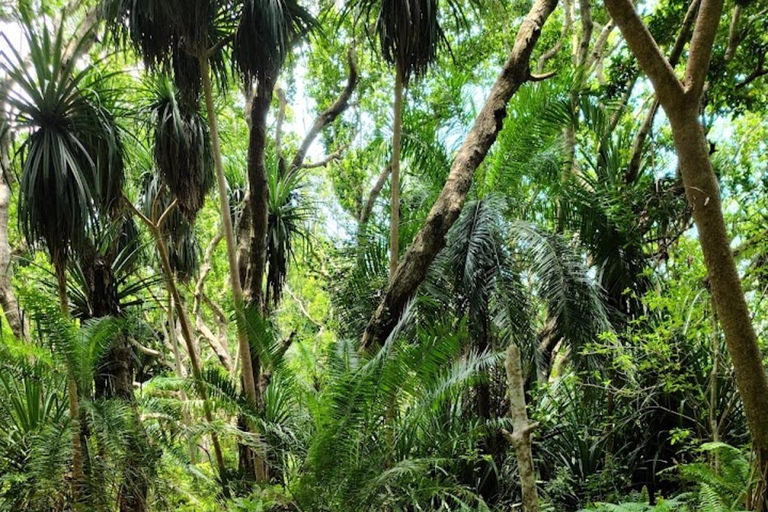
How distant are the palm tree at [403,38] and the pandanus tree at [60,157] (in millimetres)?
2210

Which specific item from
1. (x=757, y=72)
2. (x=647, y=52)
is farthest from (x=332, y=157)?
(x=647, y=52)

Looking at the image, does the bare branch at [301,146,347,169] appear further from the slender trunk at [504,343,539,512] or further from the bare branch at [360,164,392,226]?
the slender trunk at [504,343,539,512]

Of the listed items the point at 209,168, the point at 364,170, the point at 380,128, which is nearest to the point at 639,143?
the point at 380,128

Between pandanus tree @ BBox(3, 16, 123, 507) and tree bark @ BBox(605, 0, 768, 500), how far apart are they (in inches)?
138

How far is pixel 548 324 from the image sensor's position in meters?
6.16

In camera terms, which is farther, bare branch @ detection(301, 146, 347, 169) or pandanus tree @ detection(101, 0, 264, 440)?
bare branch @ detection(301, 146, 347, 169)

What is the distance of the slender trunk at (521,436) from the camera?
9.11 ft

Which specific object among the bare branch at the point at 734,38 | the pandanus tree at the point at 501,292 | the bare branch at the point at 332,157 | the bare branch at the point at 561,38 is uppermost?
the bare branch at the point at 561,38

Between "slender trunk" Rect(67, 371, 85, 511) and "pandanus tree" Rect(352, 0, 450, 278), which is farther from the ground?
"pandanus tree" Rect(352, 0, 450, 278)

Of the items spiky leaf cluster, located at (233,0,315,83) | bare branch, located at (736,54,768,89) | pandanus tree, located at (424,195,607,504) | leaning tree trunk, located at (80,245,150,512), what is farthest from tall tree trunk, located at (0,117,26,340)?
bare branch, located at (736,54,768,89)

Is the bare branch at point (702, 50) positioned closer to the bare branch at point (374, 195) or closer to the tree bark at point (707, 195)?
the tree bark at point (707, 195)

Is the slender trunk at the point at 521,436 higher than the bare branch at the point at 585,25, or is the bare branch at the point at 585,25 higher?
the bare branch at the point at 585,25

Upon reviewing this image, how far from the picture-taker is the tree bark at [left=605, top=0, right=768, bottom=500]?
119 inches

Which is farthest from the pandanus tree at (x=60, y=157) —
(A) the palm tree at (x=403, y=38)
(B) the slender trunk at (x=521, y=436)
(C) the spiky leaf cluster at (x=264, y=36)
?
(B) the slender trunk at (x=521, y=436)
